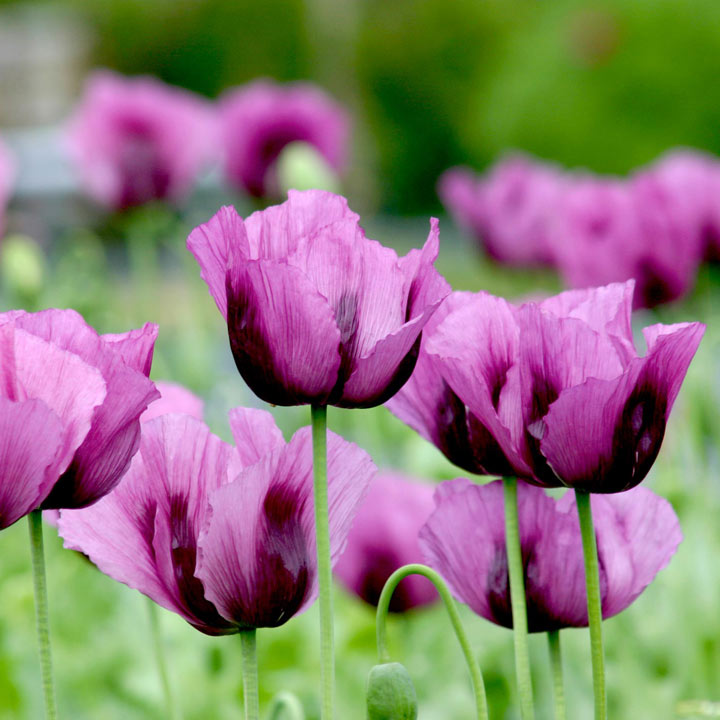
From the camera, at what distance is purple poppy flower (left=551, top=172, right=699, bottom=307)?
1279 mm

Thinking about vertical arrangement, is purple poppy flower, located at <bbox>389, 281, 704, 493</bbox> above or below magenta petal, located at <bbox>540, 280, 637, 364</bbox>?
below

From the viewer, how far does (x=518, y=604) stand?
0.58 meters

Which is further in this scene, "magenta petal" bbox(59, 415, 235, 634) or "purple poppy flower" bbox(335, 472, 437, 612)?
"purple poppy flower" bbox(335, 472, 437, 612)

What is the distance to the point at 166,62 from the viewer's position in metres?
14.5

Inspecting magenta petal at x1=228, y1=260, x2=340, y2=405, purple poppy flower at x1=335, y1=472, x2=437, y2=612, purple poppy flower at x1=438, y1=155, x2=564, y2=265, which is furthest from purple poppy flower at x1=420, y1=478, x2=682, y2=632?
purple poppy flower at x1=438, y1=155, x2=564, y2=265

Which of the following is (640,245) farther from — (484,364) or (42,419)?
(42,419)

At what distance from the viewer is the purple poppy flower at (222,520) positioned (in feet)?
1.81

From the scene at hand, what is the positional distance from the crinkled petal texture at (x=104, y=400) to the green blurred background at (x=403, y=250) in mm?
771

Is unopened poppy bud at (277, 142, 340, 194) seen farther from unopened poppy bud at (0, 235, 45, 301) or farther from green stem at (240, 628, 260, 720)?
green stem at (240, 628, 260, 720)

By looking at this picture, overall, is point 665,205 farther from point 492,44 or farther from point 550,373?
point 492,44

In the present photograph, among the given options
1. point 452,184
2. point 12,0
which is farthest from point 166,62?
point 452,184

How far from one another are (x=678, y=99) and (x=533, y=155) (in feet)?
3.17

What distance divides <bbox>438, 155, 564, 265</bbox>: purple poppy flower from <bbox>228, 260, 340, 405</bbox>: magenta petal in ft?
4.22

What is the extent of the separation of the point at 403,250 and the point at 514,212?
26.3 feet
